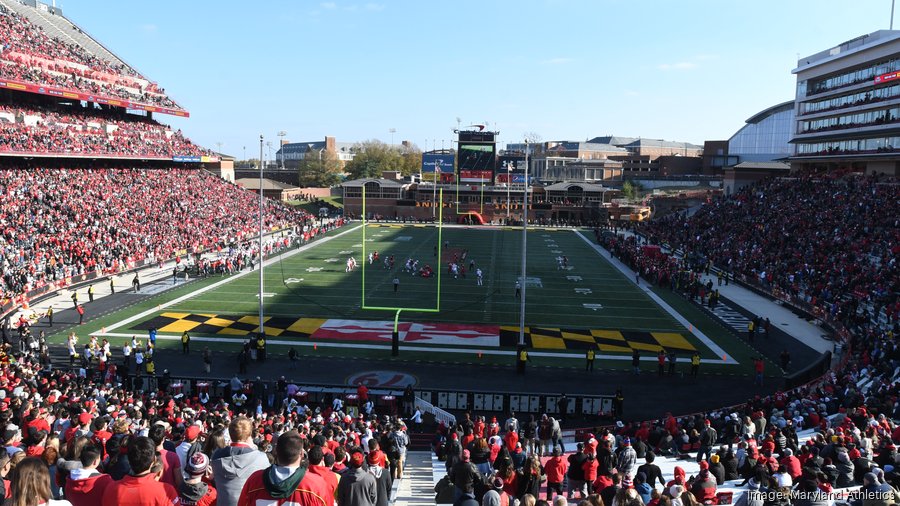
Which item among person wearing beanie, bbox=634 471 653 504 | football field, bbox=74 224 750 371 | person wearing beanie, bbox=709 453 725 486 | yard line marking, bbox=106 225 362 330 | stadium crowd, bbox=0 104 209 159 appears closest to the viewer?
person wearing beanie, bbox=634 471 653 504

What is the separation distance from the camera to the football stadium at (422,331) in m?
7.43

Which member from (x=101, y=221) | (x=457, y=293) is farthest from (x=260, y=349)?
(x=101, y=221)

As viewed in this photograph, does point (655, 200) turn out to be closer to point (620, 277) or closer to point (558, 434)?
point (620, 277)

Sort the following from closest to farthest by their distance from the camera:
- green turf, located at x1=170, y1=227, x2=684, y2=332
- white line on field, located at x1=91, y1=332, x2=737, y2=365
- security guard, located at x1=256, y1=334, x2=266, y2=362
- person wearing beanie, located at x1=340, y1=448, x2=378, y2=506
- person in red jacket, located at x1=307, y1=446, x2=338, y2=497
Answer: person in red jacket, located at x1=307, y1=446, x2=338, y2=497
person wearing beanie, located at x1=340, y1=448, x2=378, y2=506
security guard, located at x1=256, y1=334, x2=266, y2=362
white line on field, located at x1=91, y1=332, x2=737, y2=365
green turf, located at x1=170, y1=227, x2=684, y2=332

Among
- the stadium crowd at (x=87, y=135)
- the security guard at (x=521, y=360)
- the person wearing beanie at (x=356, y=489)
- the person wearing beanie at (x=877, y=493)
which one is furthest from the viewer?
the stadium crowd at (x=87, y=135)

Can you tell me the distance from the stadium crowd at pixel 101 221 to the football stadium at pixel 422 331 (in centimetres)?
Answer: 19

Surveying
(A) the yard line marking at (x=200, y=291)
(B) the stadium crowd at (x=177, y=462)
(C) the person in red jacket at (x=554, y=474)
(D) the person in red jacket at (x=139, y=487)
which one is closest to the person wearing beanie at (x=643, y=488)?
(C) the person in red jacket at (x=554, y=474)

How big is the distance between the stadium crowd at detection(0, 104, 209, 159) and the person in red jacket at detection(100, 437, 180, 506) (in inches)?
1578

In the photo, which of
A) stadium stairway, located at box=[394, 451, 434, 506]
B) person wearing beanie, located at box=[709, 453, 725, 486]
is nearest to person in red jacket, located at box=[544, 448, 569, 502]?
stadium stairway, located at box=[394, 451, 434, 506]

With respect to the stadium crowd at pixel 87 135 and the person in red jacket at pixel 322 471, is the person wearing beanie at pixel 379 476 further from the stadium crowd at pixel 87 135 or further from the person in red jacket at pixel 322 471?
the stadium crowd at pixel 87 135

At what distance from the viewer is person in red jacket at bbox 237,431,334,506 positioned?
3.90 meters

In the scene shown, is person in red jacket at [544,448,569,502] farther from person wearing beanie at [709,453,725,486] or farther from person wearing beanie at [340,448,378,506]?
person wearing beanie at [340,448,378,506]

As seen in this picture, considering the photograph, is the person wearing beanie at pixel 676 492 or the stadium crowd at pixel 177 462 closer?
the stadium crowd at pixel 177 462

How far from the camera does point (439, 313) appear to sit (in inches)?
1128
